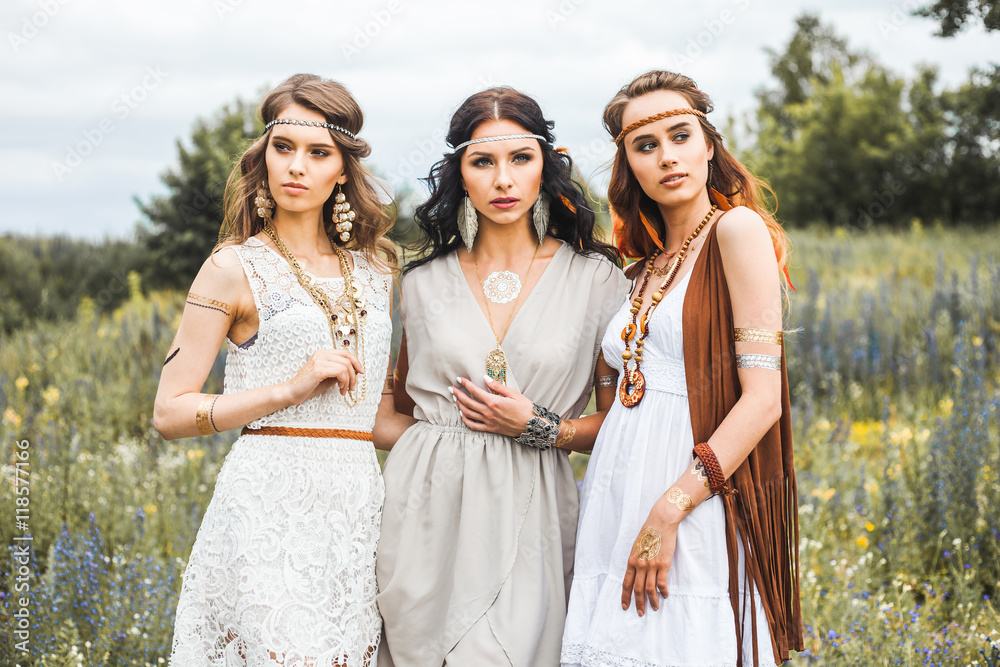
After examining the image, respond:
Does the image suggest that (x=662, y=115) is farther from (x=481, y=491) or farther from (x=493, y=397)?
(x=481, y=491)

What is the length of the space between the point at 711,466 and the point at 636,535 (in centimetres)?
31

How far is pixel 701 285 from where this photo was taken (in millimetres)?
2350

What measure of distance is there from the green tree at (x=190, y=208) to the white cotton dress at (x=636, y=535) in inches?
420

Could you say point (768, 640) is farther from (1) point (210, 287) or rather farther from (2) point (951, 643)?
(1) point (210, 287)

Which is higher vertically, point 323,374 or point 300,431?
point 323,374

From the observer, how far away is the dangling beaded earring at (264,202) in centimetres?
269

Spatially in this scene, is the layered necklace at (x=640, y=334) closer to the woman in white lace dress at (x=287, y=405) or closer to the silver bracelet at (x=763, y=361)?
the silver bracelet at (x=763, y=361)

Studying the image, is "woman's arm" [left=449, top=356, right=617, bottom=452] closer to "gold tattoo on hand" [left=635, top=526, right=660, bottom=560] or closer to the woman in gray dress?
the woman in gray dress

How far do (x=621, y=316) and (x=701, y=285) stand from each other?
0.35 metres

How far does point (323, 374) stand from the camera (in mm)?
2365

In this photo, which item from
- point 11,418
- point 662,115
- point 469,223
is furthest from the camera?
point 11,418

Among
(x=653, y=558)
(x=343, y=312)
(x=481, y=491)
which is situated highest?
(x=343, y=312)

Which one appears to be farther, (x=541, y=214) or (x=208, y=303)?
(x=541, y=214)

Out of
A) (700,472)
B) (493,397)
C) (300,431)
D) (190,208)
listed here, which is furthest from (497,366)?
(190,208)
